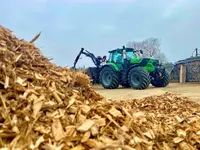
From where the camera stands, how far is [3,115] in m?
2.00

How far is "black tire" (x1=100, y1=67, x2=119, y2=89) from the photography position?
12.0 m

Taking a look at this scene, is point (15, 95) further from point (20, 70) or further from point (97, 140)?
point (97, 140)

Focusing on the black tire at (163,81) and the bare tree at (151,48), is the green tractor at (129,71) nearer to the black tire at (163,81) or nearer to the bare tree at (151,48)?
the black tire at (163,81)

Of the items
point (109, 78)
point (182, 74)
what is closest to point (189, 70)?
point (182, 74)

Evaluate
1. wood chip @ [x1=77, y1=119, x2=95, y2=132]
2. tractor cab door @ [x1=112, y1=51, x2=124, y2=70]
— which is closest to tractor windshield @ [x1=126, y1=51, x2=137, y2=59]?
tractor cab door @ [x1=112, y1=51, x2=124, y2=70]

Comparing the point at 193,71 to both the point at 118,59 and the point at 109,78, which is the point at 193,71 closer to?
the point at 118,59

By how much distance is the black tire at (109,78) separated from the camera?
1196 centimetres

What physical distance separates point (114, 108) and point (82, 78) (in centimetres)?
64

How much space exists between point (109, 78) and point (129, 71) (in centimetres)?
124

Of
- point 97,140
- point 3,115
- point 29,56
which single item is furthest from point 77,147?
point 29,56

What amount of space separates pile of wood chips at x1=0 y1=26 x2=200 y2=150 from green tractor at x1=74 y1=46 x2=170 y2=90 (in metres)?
7.64

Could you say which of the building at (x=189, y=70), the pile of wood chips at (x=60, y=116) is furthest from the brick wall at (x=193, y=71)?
the pile of wood chips at (x=60, y=116)

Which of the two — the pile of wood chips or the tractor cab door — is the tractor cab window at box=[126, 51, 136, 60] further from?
the pile of wood chips

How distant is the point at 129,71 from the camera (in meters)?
11.5
